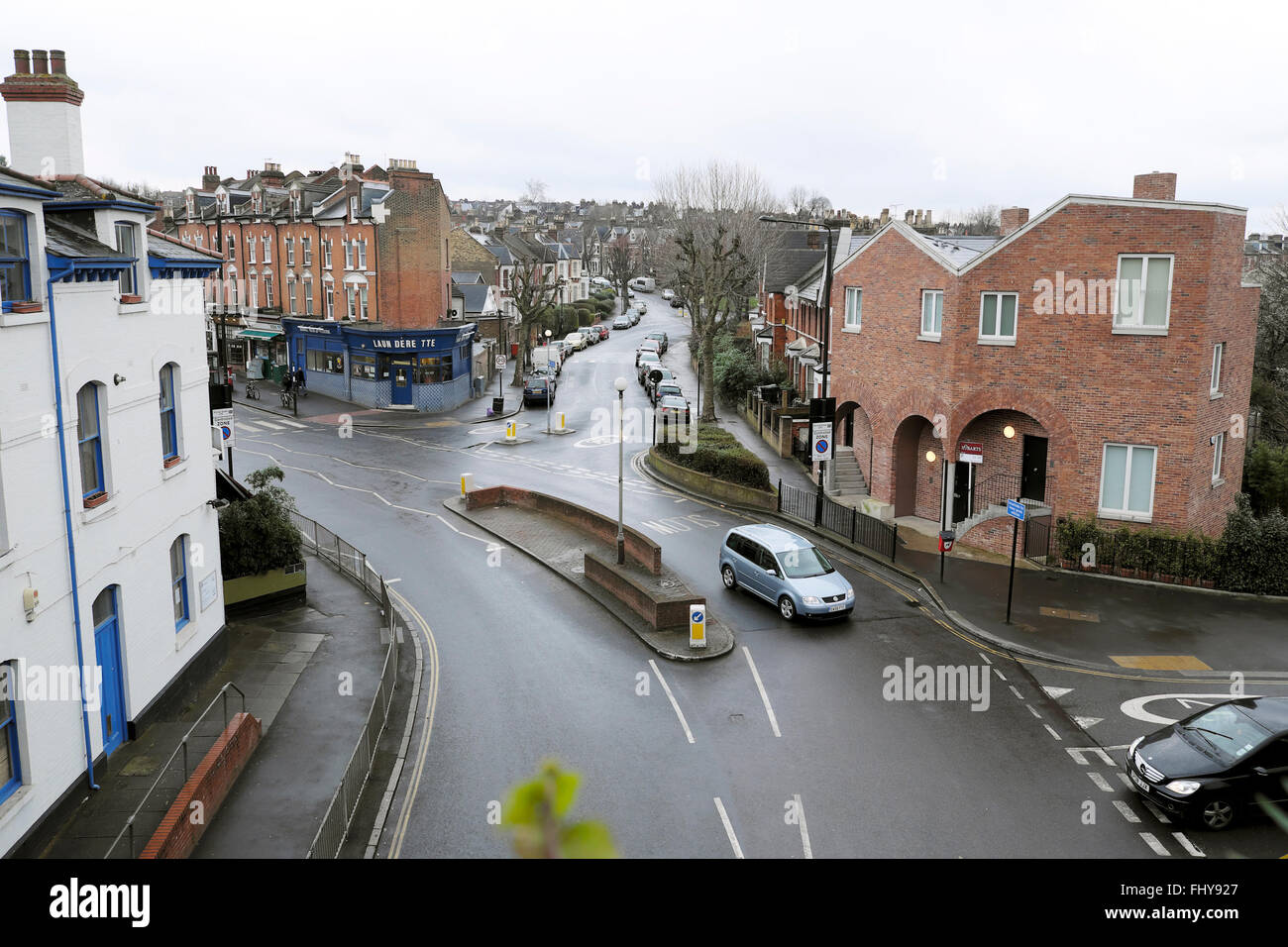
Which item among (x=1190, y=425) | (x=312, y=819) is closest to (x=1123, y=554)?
(x=1190, y=425)

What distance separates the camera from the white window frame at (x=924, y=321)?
27.5m

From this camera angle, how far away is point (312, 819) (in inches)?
515

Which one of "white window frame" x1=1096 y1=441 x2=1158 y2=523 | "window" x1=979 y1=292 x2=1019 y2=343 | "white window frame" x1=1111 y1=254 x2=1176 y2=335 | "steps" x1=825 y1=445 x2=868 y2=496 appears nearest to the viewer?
"white window frame" x1=1111 y1=254 x2=1176 y2=335

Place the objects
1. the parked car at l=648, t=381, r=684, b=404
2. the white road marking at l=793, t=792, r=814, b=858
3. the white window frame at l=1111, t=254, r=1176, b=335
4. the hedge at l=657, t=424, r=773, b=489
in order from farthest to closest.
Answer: the parked car at l=648, t=381, r=684, b=404, the hedge at l=657, t=424, r=773, b=489, the white window frame at l=1111, t=254, r=1176, b=335, the white road marking at l=793, t=792, r=814, b=858

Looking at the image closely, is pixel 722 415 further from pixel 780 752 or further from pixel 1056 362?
pixel 780 752

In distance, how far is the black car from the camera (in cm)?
1322

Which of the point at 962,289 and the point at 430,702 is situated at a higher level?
the point at 962,289

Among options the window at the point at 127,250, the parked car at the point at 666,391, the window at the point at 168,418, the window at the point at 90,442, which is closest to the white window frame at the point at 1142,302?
the window at the point at 168,418

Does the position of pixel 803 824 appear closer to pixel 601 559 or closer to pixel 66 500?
pixel 66 500

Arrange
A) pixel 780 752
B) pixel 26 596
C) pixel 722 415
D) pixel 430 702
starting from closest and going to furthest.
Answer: pixel 26 596, pixel 780 752, pixel 430 702, pixel 722 415

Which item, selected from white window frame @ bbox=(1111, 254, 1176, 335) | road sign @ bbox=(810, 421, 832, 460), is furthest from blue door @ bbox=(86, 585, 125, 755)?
white window frame @ bbox=(1111, 254, 1176, 335)

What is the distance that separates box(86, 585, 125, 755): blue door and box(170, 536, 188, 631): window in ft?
8.20

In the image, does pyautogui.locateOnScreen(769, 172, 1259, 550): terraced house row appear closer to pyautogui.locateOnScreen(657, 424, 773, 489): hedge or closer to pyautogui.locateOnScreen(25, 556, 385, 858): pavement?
pyautogui.locateOnScreen(657, 424, 773, 489): hedge
